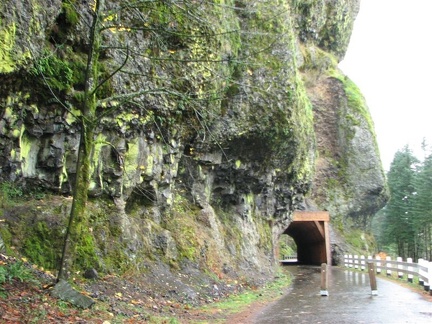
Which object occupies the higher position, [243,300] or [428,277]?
[428,277]

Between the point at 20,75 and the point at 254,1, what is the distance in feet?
42.6

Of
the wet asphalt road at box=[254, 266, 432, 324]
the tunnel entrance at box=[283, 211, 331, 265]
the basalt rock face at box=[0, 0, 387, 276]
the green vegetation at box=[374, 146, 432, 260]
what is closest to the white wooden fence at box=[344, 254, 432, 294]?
the wet asphalt road at box=[254, 266, 432, 324]

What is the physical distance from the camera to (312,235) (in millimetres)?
36500

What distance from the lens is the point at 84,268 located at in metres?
9.19

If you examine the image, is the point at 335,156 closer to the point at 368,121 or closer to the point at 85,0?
the point at 368,121

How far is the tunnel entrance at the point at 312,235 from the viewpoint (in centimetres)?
3175

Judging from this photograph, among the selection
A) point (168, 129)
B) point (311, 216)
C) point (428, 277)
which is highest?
point (168, 129)

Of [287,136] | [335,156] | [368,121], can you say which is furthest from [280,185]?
[368,121]

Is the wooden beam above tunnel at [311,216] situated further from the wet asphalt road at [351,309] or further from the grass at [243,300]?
the wet asphalt road at [351,309]

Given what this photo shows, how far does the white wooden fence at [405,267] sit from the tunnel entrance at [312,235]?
89.0 inches

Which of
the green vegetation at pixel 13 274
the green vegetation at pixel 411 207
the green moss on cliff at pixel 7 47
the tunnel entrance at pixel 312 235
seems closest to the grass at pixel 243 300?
the green vegetation at pixel 13 274

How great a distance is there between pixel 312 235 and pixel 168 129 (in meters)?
26.0

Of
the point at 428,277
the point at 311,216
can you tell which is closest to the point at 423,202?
the point at 311,216

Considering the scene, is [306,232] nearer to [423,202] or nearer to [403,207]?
[423,202]
